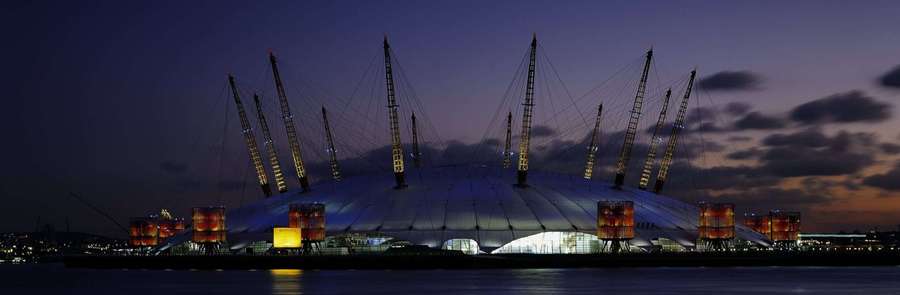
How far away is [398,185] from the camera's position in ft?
613

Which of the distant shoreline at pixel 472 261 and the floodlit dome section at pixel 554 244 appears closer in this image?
the floodlit dome section at pixel 554 244

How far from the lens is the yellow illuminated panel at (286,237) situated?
173 m

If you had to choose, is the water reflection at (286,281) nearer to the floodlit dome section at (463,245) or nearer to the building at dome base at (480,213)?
the building at dome base at (480,213)

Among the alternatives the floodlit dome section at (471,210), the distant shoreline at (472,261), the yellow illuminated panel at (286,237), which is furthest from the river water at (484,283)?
the yellow illuminated panel at (286,237)

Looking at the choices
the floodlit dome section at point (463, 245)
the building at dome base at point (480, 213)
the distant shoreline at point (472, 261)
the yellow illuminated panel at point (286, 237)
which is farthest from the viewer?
the yellow illuminated panel at point (286, 237)

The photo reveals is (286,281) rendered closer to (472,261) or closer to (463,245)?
(463,245)

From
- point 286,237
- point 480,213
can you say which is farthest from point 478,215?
point 286,237

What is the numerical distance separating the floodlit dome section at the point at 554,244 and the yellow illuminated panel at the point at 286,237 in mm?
29764

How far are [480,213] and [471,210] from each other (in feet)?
4.89

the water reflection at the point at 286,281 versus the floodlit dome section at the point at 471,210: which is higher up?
the floodlit dome section at the point at 471,210

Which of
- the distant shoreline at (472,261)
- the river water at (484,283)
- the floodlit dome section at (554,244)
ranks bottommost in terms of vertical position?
the river water at (484,283)

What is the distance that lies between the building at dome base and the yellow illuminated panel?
3.72 meters

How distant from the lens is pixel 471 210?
6703 inches

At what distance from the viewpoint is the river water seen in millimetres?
116562
